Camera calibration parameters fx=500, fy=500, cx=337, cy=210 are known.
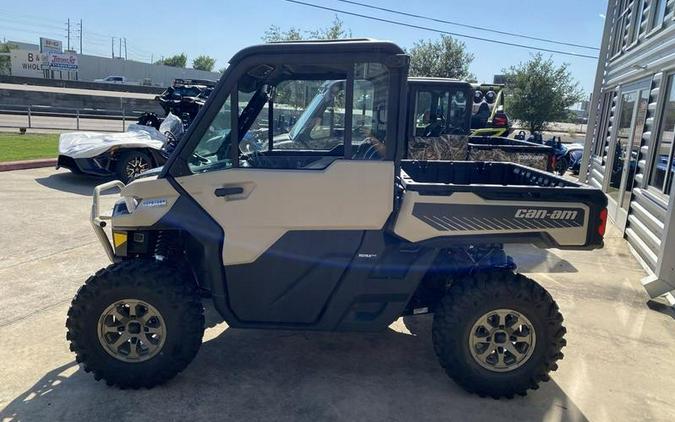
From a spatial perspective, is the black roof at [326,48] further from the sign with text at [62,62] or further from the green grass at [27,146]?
the sign with text at [62,62]

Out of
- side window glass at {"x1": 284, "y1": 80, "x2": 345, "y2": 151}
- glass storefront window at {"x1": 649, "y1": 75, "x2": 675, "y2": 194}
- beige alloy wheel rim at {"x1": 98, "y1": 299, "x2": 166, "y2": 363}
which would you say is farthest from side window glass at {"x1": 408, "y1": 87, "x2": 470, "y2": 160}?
beige alloy wheel rim at {"x1": 98, "y1": 299, "x2": 166, "y2": 363}

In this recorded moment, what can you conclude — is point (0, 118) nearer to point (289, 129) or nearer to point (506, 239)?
point (289, 129)

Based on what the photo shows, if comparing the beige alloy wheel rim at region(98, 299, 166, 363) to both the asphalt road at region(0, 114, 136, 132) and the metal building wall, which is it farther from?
the asphalt road at region(0, 114, 136, 132)

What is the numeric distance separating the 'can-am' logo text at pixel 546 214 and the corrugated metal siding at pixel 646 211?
3701mm

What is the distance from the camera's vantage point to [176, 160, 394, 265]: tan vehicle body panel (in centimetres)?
317

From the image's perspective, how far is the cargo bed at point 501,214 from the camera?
3.21 meters

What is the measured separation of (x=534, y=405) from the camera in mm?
3328

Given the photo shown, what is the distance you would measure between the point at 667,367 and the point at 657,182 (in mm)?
3970

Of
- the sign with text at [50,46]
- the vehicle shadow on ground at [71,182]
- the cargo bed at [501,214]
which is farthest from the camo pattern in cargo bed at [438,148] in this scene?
the sign with text at [50,46]

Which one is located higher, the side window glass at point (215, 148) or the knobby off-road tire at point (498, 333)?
the side window glass at point (215, 148)

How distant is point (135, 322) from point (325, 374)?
1356 mm

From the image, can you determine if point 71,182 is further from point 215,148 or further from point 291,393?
point 291,393

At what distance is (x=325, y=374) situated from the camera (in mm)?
3596

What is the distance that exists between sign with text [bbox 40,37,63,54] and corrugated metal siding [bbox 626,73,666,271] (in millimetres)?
79919
